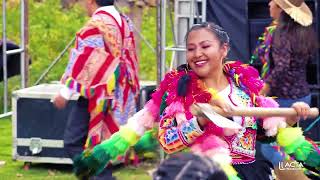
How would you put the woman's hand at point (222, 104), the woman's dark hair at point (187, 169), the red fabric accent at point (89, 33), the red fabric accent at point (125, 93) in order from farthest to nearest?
the red fabric accent at point (125, 93)
the red fabric accent at point (89, 33)
the woman's hand at point (222, 104)
the woman's dark hair at point (187, 169)

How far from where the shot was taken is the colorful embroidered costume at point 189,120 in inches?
167

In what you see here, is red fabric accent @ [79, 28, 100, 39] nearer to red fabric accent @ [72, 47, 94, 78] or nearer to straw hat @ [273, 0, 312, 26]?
red fabric accent @ [72, 47, 94, 78]

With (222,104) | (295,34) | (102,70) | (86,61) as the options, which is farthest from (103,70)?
(222,104)

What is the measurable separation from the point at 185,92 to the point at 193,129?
0.65 ft

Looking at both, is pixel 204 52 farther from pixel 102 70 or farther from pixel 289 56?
pixel 289 56

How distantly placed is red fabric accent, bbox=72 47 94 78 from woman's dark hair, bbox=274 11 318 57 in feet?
4.70

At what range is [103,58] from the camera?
21.0 feet

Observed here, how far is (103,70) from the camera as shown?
644 centimetres

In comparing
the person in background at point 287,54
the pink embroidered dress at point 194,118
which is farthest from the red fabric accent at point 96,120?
the pink embroidered dress at point 194,118

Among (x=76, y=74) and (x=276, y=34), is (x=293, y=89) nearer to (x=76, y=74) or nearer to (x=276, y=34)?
(x=276, y=34)

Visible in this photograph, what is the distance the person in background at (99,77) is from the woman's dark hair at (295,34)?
3.83 ft

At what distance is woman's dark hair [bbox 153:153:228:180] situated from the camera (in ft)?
11.7

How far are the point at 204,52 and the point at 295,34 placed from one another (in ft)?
8.42

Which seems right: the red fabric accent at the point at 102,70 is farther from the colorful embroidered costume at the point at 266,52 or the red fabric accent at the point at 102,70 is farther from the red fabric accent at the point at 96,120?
the colorful embroidered costume at the point at 266,52
